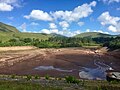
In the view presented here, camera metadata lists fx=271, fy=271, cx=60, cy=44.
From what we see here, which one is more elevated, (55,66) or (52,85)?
(52,85)

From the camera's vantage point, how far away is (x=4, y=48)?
160375 mm

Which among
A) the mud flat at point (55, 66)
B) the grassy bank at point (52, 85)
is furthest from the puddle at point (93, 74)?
the grassy bank at point (52, 85)

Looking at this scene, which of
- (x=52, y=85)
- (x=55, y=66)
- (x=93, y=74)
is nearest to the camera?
(x=52, y=85)

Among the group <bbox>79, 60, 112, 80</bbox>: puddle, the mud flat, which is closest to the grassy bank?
<bbox>79, 60, 112, 80</bbox>: puddle

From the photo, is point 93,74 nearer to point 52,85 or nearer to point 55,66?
point 55,66

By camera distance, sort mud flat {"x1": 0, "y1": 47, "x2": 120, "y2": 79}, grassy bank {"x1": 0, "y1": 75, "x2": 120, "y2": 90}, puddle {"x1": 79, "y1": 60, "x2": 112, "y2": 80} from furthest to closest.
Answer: mud flat {"x1": 0, "y1": 47, "x2": 120, "y2": 79} → puddle {"x1": 79, "y1": 60, "x2": 112, "y2": 80} → grassy bank {"x1": 0, "y1": 75, "x2": 120, "y2": 90}

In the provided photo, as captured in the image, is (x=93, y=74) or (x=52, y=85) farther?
(x=93, y=74)

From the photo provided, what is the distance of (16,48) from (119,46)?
64.4 meters

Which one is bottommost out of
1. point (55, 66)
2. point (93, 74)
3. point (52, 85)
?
point (93, 74)

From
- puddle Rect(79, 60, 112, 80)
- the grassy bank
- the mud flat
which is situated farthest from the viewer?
the mud flat

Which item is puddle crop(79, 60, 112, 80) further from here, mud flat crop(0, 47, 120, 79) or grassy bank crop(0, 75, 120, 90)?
grassy bank crop(0, 75, 120, 90)

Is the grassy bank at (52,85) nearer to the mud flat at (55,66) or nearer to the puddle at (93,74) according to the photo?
the puddle at (93,74)

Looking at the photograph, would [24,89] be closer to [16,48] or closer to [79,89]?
[79,89]

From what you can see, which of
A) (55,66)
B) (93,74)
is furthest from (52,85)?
(55,66)
